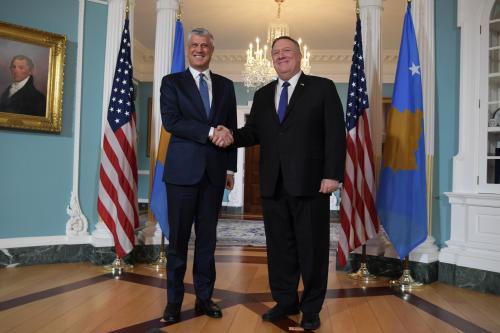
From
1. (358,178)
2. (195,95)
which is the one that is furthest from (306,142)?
(358,178)

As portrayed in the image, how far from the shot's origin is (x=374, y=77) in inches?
156

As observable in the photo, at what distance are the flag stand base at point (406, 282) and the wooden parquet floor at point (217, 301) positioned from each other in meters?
0.08

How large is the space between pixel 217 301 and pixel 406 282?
1662mm

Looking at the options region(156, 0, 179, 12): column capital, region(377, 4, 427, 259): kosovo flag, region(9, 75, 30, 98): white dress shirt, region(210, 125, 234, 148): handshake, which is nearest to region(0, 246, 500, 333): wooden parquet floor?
region(377, 4, 427, 259): kosovo flag

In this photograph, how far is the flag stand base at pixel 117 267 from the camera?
12.1 ft

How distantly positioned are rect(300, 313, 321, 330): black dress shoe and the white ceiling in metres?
5.00

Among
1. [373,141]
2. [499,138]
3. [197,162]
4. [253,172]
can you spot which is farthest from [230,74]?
[197,162]

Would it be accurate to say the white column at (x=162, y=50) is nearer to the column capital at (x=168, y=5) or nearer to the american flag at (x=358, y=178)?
the column capital at (x=168, y=5)

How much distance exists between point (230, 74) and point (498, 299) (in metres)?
7.12

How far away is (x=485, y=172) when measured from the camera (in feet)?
11.7

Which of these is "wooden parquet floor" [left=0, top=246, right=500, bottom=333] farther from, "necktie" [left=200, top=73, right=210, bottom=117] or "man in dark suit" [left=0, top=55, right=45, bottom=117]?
"man in dark suit" [left=0, top=55, right=45, bottom=117]

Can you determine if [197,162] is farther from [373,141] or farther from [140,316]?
[373,141]

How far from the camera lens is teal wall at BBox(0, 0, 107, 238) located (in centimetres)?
392

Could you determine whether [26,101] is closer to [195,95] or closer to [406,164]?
[195,95]
